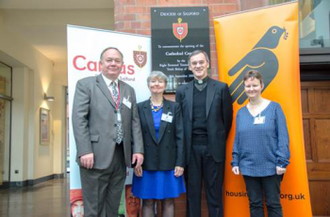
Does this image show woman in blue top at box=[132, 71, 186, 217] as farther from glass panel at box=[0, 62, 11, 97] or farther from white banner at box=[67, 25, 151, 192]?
glass panel at box=[0, 62, 11, 97]

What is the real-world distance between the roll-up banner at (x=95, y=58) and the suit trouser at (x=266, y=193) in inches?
48.0

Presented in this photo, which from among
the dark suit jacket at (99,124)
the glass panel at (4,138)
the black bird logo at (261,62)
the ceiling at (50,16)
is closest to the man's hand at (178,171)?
the dark suit jacket at (99,124)

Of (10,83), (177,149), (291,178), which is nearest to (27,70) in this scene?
(10,83)

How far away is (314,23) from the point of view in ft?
12.6

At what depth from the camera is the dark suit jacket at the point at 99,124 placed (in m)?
2.40

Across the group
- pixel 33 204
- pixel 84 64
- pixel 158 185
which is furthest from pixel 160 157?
pixel 33 204

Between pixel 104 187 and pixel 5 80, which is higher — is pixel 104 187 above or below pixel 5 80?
below

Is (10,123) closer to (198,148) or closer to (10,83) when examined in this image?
(10,83)

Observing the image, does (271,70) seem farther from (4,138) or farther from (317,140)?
(4,138)

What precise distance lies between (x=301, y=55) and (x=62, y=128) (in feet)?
31.2

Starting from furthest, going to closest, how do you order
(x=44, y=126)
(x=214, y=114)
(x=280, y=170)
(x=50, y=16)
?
(x=44, y=126), (x=50, y=16), (x=214, y=114), (x=280, y=170)

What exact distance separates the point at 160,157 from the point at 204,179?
17.9 inches

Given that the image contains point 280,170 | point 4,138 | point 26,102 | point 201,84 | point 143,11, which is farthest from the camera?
point 26,102

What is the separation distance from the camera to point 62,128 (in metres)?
11.4
